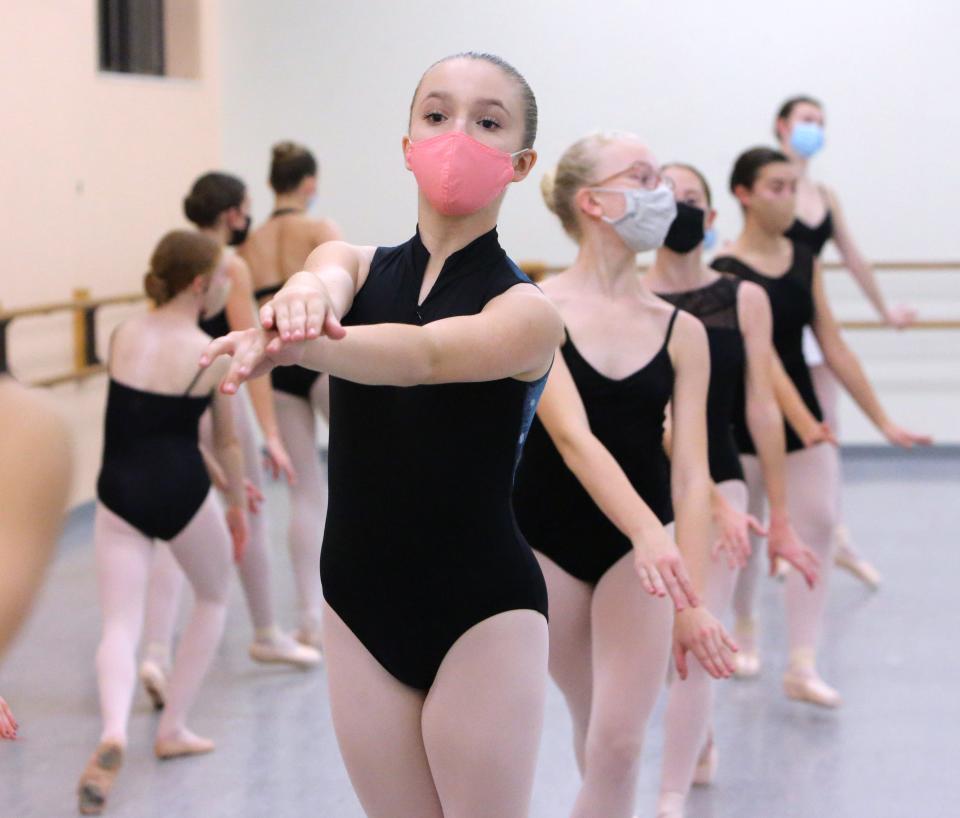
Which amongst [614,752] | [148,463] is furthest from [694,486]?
[148,463]

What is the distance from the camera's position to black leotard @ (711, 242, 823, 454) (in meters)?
4.29

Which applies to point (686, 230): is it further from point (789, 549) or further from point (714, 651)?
point (714, 651)

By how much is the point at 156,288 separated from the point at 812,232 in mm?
2772

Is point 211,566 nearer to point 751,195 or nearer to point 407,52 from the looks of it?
point 751,195

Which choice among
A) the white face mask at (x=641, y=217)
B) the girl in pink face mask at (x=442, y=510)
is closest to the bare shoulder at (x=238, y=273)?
the white face mask at (x=641, y=217)

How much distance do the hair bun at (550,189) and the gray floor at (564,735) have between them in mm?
1514

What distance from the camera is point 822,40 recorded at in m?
8.31

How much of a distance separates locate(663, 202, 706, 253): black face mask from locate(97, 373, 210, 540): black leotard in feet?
4.39

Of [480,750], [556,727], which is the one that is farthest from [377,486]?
[556,727]

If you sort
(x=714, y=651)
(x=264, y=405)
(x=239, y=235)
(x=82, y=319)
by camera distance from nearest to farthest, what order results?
(x=714, y=651) < (x=264, y=405) < (x=239, y=235) < (x=82, y=319)

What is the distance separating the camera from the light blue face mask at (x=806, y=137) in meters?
5.98

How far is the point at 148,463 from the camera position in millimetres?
3826

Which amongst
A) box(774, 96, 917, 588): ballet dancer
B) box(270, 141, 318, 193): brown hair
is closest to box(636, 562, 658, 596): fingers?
box(774, 96, 917, 588): ballet dancer

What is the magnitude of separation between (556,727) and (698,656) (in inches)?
66.2
